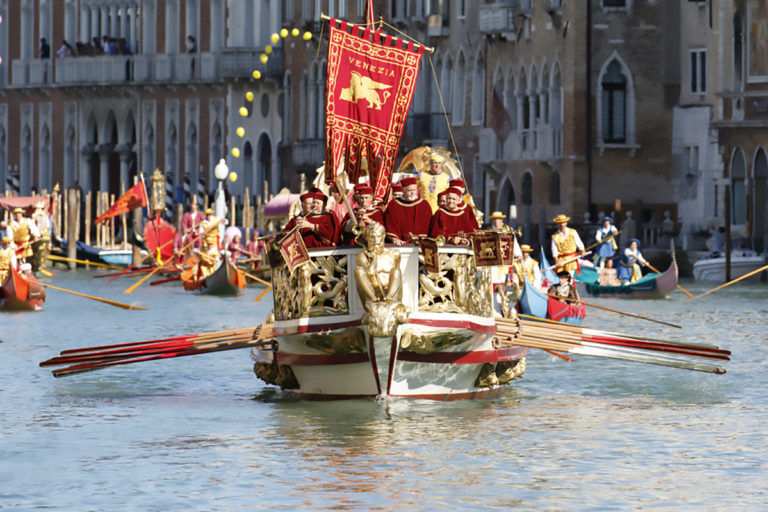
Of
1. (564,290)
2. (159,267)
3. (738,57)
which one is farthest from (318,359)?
(738,57)

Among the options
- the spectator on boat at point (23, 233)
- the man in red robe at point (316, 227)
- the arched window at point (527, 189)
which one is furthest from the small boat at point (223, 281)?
the man in red robe at point (316, 227)

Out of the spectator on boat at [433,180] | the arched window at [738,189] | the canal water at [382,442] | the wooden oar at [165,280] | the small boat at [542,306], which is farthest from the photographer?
the arched window at [738,189]

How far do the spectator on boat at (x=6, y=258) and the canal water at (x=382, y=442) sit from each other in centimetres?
634

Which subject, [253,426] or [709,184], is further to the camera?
[709,184]

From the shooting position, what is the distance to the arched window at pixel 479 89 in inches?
1908

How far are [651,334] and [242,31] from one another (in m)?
33.0

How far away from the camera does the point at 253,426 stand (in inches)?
625

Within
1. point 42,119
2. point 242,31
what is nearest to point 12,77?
point 42,119

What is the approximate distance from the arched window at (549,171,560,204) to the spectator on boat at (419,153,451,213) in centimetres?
2584

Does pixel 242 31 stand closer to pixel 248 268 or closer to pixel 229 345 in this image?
pixel 248 268

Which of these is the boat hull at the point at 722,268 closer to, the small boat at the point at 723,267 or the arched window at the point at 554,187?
the small boat at the point at 723,267

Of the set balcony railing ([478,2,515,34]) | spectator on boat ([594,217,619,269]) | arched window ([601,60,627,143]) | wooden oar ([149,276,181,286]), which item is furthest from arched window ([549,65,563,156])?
wooden oar ([149,276,181,286])

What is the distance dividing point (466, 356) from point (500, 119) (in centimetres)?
3017

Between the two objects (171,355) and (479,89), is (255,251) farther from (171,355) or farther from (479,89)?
(171,355)
